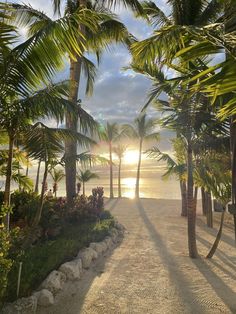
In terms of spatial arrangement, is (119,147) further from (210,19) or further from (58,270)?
(58,270)

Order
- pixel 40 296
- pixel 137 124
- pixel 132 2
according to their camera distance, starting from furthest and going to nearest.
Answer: pixel 137 124, pixel 132 2, pixel 40 296

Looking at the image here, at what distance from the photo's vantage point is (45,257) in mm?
6629

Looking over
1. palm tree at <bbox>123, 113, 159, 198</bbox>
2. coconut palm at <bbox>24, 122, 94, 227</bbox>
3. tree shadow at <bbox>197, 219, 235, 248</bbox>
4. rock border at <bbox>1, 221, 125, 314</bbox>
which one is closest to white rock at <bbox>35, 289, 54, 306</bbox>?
rock border at <bbox>1, 221, 125, 314</bbox>

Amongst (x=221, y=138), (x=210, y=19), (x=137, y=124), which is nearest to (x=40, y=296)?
A: (x=210, y=19)

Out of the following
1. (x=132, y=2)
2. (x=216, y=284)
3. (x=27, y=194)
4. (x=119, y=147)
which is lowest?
(x=216, y=284)

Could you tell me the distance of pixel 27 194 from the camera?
34.3 ft

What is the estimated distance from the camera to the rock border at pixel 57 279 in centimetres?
482

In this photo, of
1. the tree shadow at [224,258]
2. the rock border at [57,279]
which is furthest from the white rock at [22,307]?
the tree shadow at [224,258]

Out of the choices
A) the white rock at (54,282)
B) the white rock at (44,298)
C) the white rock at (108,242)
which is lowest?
the white rock at (44,298)

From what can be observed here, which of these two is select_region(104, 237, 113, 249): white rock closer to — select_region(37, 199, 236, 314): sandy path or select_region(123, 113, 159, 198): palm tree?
select_region(37, 199, 236, 314): sandy path

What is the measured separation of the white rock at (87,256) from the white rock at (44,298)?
202 centimetres

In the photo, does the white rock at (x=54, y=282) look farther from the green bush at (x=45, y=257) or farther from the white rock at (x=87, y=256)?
the white rock at (x=87, y=256)

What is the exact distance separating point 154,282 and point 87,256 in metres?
1.80

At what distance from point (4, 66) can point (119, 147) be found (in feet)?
89.0
